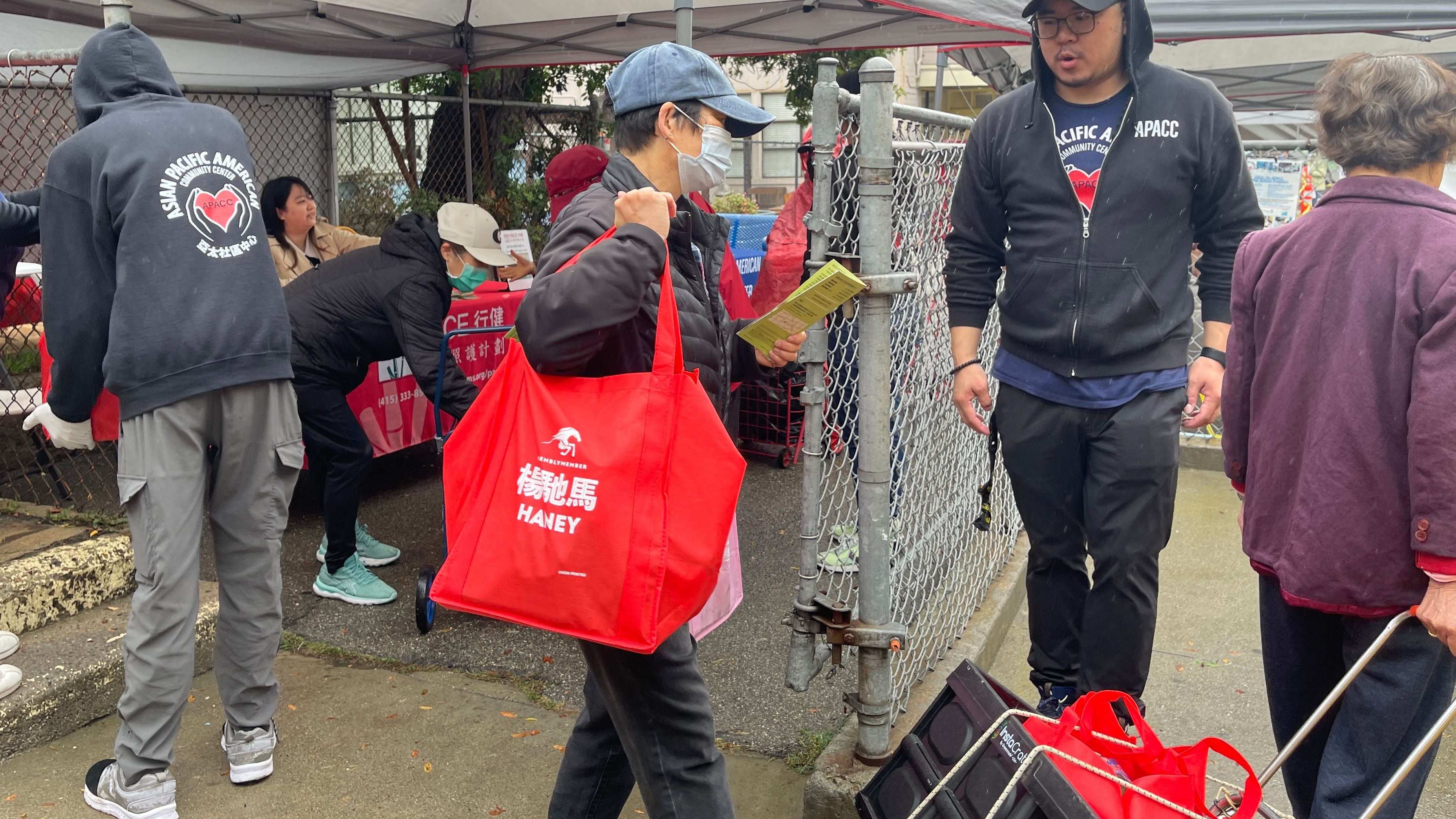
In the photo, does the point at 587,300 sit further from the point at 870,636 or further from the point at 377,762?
the point at 377,762

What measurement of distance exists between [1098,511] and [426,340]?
2.73 m

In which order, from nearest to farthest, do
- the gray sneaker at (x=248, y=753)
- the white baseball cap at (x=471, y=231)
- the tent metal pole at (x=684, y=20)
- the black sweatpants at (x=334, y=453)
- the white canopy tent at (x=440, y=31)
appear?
the gray sneaker at (x=248, y=753), the tent metal pole at (x=684, y=20), the black sweatpants at (x=334, y=453), the white baseball cap at (x=471, y=231), the white canopy tent at (x=440, y=31)

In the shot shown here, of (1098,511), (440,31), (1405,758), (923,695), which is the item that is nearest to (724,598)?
(1098,511)

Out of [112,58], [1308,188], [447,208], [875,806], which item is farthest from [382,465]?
[1308,188]

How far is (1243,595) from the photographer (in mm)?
4805

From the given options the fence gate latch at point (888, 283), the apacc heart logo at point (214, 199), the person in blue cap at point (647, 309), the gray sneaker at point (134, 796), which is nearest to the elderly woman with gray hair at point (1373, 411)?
the fence gate latch at point (888, 283)

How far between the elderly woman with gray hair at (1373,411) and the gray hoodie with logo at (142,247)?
2654mm

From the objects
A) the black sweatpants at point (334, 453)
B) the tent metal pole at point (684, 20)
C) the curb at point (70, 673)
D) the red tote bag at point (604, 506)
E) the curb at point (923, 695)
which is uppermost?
the tent metal pole at point (684, 20)

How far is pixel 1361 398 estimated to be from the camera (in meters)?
2.09

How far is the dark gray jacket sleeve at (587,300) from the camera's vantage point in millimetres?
1915

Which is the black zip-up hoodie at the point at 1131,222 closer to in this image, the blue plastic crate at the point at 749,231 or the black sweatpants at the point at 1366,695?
the black sweatpants at the point at 1366,695

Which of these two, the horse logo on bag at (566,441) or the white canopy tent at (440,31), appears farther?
the white canopy tent at (440,31)

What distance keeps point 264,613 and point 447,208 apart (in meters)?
2.25

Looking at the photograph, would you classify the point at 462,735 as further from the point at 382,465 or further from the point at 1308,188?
the point at 1308,188
